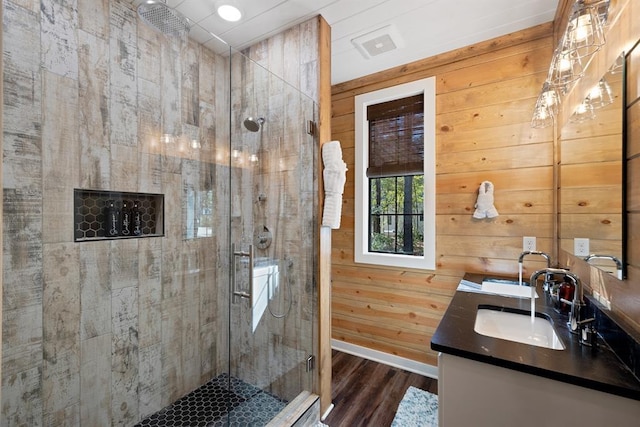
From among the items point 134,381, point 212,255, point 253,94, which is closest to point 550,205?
point 253,94

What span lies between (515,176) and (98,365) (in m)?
2.91

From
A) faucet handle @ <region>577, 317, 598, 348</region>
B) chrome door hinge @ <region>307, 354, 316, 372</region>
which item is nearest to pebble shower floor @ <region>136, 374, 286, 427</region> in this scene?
chrome door hinge @ <region>307, 354, 316, 372</region>

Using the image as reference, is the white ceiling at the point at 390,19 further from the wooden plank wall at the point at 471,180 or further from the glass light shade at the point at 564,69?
the glass light shade at the point at 564,69

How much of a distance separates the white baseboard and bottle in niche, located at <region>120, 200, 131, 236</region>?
2006mm

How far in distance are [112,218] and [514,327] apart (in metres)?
2.32

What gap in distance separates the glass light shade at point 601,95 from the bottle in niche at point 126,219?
8.23 feet

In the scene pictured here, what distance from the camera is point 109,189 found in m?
1.70

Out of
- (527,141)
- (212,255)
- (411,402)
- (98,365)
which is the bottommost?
(411,402)

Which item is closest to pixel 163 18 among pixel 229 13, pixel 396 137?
pixel 229 13

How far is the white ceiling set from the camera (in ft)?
5.59

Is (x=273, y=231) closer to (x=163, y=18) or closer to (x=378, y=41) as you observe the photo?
(x=163, y=18)

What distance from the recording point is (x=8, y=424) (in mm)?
1334

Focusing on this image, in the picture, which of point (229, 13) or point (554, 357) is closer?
point (554, 357)

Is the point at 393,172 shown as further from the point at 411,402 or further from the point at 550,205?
the point at 411,402
